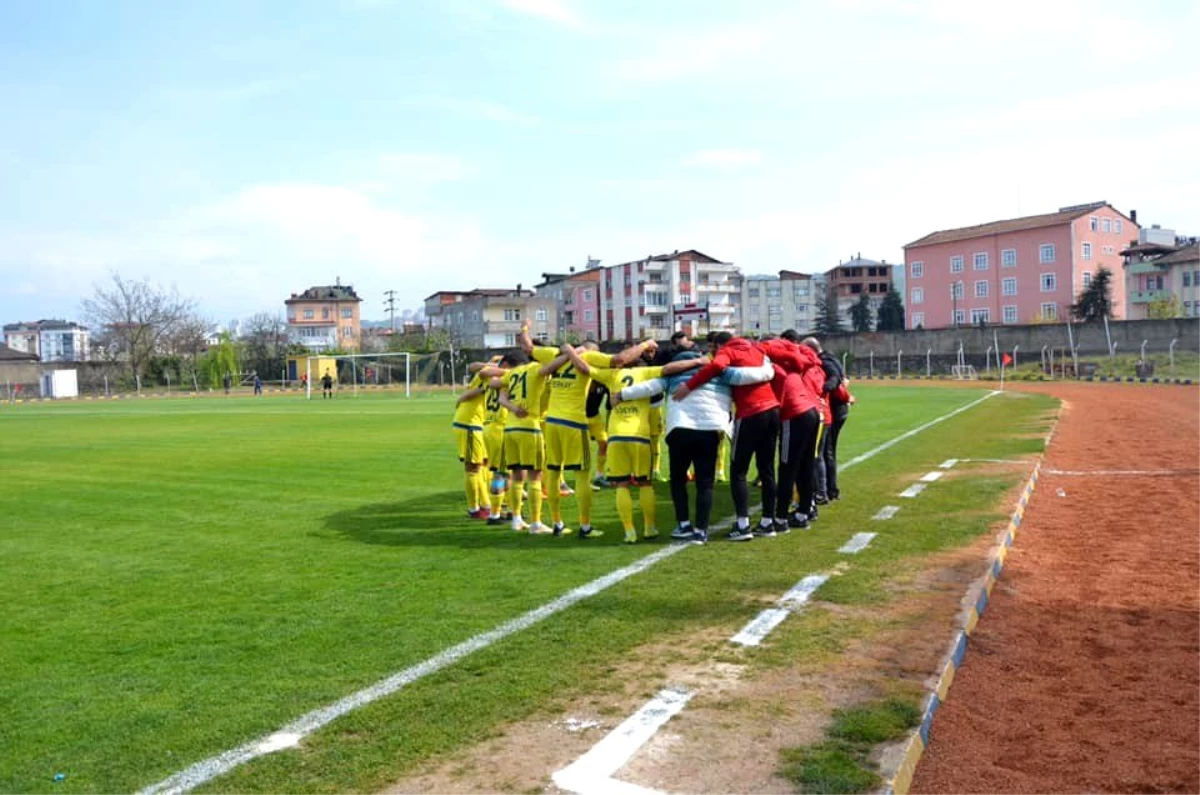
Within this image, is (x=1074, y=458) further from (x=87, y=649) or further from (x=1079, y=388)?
(x=1079, y=388)

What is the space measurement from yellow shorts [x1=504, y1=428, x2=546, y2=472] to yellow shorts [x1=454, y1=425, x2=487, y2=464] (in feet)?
4.27

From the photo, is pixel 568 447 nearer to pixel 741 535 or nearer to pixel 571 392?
pixel 571 392

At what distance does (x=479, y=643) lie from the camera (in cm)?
542

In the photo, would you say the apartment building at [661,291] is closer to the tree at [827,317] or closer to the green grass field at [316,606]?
the tree at [827,317]

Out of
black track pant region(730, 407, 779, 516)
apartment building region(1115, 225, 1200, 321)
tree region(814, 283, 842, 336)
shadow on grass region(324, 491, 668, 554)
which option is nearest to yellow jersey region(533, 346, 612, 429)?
shadow on grass region(324, 491, 668, 554)

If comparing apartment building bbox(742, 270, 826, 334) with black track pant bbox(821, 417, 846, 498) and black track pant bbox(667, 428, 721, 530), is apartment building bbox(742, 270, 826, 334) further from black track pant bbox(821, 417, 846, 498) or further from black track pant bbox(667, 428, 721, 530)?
black track pant bbox(667, 428, 721, 530)

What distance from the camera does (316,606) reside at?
6.45m

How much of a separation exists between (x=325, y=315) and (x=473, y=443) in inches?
4903

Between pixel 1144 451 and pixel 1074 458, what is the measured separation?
5.04ft

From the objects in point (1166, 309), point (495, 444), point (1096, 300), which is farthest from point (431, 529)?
point (1166, 309)

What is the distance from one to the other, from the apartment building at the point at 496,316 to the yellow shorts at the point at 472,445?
8428 cm

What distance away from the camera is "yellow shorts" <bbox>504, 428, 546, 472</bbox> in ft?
29.6

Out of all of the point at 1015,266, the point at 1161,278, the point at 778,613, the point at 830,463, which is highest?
the point at 1015,266

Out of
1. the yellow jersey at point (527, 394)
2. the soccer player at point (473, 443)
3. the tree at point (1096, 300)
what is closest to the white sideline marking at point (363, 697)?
the yellow jersey at point (527, 394)
